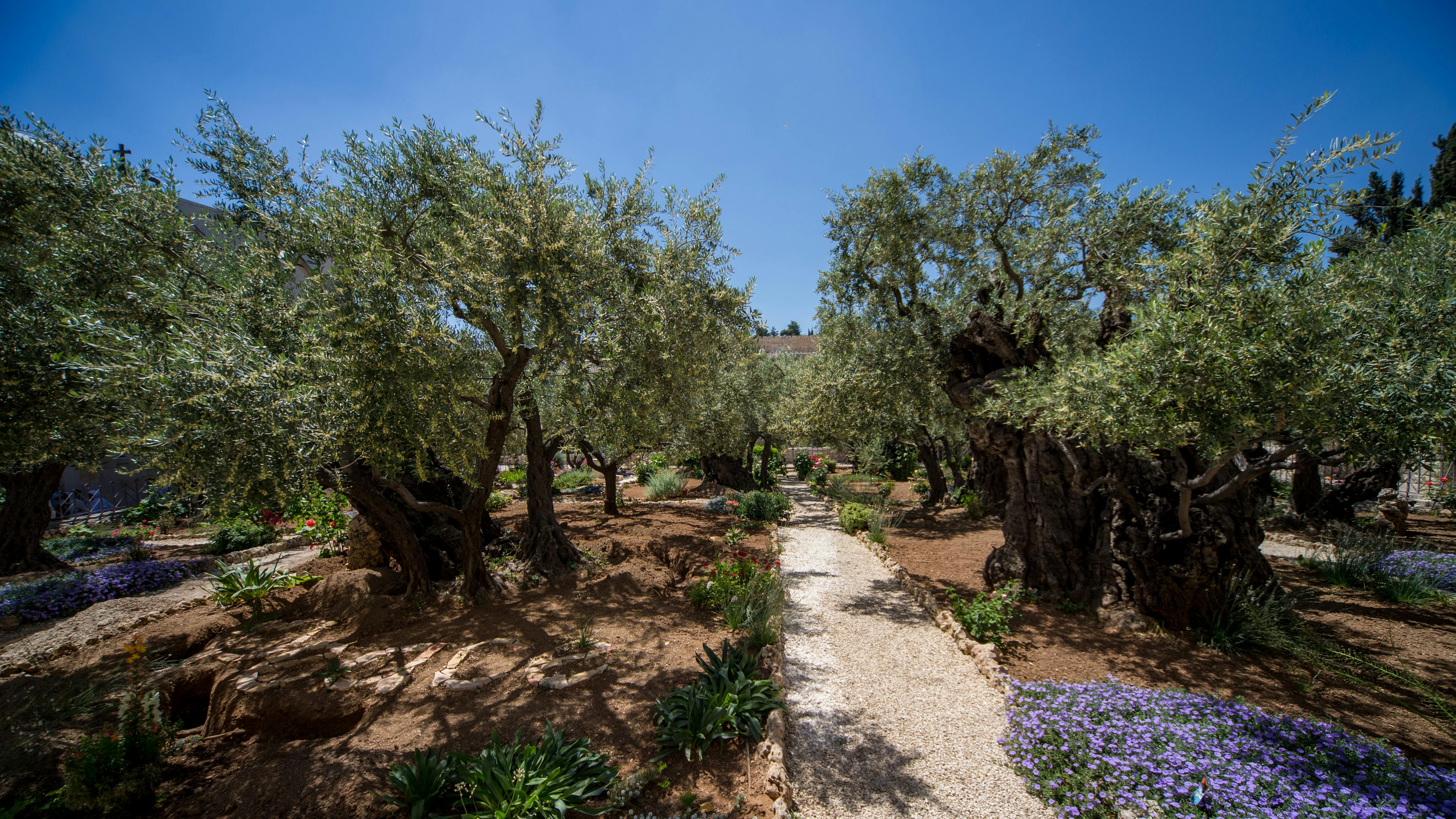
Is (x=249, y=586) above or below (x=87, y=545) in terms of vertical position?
below

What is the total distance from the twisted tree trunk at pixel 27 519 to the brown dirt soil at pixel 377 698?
6.40 metres

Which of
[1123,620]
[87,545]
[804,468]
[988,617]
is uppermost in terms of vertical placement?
[87,545]

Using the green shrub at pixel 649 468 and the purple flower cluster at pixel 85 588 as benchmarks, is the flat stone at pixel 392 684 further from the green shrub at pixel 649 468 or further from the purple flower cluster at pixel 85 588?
the green shrub at pixel 649 468

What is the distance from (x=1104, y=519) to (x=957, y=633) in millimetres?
2505

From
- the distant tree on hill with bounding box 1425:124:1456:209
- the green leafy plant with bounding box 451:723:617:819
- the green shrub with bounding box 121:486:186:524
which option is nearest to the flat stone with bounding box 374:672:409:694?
the green leafy plant with bounding box 451:723:617:819

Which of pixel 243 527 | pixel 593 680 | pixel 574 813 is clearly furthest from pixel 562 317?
pixel 243 527

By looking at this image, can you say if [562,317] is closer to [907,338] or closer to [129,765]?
[129,765]

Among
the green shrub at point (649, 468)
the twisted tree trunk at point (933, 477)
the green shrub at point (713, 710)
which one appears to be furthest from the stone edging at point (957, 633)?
the green shrub at point (649, 468)

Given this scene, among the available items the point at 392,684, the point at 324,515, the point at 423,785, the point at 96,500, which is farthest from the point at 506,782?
the point at 96,500

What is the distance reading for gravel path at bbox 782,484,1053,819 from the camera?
12.7ft

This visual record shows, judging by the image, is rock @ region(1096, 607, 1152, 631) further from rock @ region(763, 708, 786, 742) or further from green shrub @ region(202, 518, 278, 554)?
green shrub @ region(202, 518, 278, 554)

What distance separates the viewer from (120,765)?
3725mm

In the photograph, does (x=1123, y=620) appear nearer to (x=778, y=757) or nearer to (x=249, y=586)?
(x=778, y=757)

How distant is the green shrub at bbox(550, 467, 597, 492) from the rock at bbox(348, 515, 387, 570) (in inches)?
463
